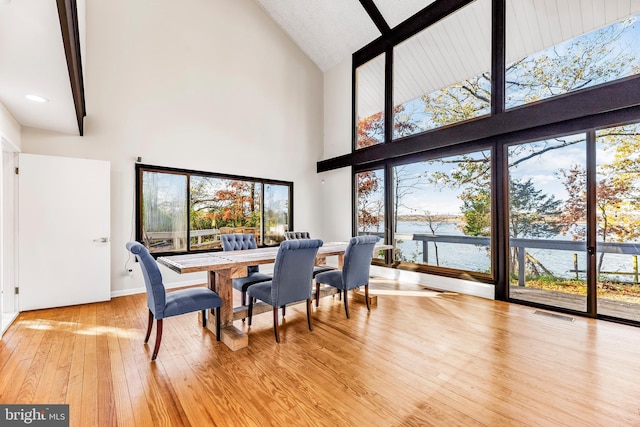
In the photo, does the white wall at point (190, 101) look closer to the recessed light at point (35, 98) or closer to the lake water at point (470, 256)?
the recessed light at point (35, 98)

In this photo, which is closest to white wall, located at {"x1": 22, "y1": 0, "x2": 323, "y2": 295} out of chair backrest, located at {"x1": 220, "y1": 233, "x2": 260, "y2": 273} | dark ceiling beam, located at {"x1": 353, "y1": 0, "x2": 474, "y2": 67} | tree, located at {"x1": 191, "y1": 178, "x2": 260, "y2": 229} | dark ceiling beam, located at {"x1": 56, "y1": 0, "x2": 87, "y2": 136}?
tree, located at {"x1": 191, "y1": 178, "x2": 260, "y2": 229}

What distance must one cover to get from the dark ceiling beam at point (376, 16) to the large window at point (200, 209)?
12.5ft

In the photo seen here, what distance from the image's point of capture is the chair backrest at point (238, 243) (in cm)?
392

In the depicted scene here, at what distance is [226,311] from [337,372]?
1.28 m

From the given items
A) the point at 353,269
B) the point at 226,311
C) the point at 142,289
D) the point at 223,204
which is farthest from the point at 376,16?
the point at 142,289

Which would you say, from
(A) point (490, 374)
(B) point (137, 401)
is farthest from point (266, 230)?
(A) point (490, 374)

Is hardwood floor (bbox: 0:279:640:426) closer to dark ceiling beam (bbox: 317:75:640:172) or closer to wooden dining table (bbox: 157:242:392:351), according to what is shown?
wooden dining table (bbox: 157:242:392:351)

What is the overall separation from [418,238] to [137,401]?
184 inches

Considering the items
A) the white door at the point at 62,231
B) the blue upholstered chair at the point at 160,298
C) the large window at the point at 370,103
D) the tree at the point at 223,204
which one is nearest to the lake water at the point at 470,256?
the large window at the point at 370,103

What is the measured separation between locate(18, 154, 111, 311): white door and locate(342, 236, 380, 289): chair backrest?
3440 millimetres

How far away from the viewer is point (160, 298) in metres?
2.38

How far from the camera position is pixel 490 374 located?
2.17 metres

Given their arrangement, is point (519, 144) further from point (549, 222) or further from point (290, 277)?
point (290, 277)

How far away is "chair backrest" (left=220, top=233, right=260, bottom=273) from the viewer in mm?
3922
